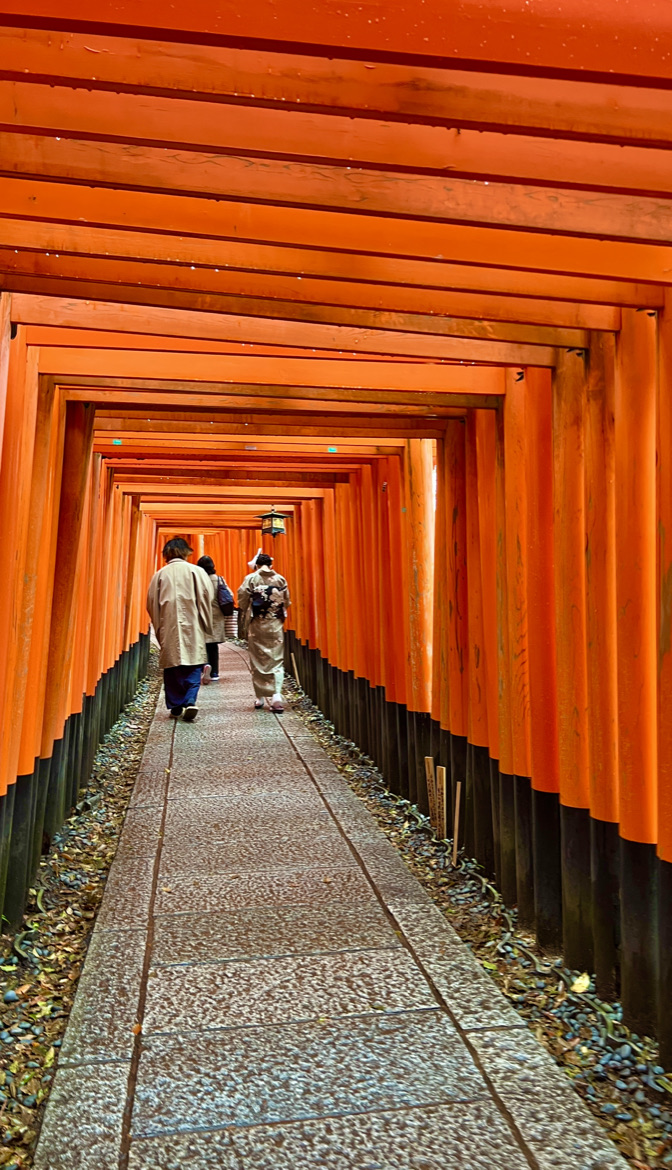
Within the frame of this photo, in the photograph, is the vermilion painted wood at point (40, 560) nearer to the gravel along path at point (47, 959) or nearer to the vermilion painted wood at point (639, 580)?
the gravel along path at point (47, 959)

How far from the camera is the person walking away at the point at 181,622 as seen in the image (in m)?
9.09

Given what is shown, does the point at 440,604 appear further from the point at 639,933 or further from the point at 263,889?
the point at 639,933

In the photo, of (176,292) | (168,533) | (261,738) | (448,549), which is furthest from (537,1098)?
(168,533)

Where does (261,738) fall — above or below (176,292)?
below

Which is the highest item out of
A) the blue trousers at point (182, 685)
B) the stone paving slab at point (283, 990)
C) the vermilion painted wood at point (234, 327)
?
the vermilion painted wood at point (234, 327)

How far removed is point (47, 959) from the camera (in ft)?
12.1

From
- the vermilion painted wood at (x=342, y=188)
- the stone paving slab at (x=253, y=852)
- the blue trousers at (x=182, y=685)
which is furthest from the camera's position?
the blue trousers at (x=182, y=685)

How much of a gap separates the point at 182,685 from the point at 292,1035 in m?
6.87

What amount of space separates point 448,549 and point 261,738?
4.03 metres

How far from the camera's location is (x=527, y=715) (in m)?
3.95

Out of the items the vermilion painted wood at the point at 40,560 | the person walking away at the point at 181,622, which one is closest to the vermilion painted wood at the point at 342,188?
the vermilion painted wood at the point at 40,560

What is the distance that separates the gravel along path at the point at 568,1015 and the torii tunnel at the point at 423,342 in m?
0.10

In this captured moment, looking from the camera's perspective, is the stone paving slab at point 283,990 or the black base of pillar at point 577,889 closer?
the stone paving slab at point 283,990

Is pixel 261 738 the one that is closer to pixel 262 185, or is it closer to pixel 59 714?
pixel 59 714
